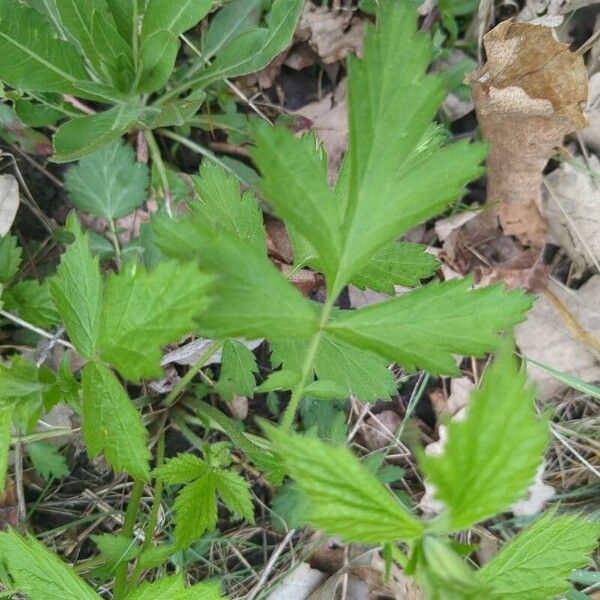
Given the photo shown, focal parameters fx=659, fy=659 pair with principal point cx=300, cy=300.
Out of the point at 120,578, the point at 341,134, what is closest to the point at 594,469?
the point at 341,134

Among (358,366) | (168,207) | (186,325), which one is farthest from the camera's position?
(168,207)

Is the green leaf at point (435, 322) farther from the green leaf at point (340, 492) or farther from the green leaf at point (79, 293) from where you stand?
the green leaf at point (79, 293)

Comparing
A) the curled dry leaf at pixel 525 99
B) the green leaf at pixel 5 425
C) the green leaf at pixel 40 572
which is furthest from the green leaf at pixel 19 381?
the curled dry leaf at pixel 525 99

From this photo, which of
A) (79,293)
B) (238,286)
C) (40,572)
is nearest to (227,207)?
(79,293)

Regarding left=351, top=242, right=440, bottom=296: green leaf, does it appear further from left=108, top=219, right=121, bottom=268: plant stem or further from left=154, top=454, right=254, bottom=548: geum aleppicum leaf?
left=108, top=219, right=121, bottom=268: plant stem

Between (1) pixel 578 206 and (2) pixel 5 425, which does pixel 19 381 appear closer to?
(2) pixel 5 425

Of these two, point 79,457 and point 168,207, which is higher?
point 168,207

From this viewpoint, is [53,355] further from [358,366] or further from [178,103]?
[358,366]
